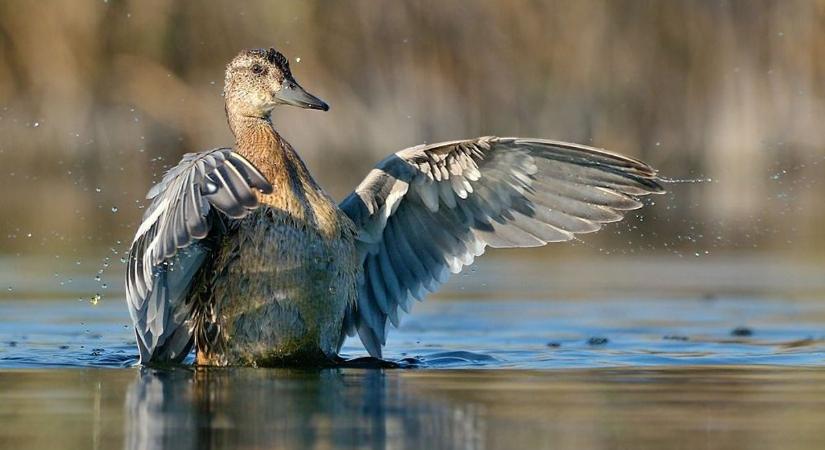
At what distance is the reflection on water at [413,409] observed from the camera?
214 inches

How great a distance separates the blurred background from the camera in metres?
18.0

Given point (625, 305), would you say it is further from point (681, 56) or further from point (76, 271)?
point (681, 56)

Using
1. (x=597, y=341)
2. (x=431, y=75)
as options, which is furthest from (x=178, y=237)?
(x=431, y=75)

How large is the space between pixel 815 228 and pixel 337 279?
25.3 ft

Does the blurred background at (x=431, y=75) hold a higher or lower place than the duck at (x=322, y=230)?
higher

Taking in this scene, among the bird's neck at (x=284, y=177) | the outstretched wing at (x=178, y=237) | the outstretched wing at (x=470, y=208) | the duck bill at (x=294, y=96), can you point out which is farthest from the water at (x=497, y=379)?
the duck bill at (x=294, y=96)

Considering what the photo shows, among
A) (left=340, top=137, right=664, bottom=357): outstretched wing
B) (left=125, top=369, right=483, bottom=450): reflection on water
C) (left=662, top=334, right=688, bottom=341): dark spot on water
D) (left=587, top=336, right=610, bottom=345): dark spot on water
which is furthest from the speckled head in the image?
(left=662, top=334, right=688, bottom=341): dark spot on water

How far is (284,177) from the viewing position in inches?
323

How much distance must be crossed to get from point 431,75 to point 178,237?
37.7 ft

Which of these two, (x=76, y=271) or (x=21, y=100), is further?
(x=21, y=100)

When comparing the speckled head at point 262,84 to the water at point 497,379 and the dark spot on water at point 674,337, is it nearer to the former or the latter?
the water at point 497,379

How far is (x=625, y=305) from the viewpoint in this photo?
10.4 m

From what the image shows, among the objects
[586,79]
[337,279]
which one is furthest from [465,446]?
[586,79]

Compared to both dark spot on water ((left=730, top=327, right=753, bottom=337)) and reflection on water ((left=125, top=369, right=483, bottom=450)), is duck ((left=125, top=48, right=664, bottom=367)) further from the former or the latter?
dark spot on water ((left=730, top=327, right=753, bottom=337))
